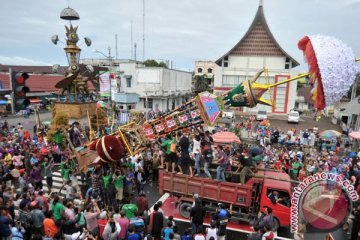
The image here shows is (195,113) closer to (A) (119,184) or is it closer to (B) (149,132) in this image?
(B) (149,132)

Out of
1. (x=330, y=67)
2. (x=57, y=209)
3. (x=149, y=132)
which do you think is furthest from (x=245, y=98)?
(x=57, y=209)

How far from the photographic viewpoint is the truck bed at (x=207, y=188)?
29.0ft

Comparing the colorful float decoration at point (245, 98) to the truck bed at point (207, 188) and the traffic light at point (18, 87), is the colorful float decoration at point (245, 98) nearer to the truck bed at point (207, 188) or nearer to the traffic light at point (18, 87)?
the truck bed at point (207, 188)

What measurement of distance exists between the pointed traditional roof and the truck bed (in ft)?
118

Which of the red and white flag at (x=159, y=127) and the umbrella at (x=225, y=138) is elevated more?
the red and white flag at (x=159, y=127)

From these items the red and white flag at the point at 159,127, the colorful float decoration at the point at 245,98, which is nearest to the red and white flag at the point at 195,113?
the colorful float decoration at the point at 245,98

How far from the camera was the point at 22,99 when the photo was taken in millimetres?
7031

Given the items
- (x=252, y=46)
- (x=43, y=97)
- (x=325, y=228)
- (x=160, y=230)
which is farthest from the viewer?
(x=252, y=46)

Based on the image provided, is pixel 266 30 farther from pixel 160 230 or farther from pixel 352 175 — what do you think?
pixel 160 230

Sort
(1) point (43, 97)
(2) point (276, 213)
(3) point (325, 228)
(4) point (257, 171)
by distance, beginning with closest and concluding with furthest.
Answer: (3) point (325, 228), (2) point (276, 213), (4) point (257, 171), (1) point (43, 97)

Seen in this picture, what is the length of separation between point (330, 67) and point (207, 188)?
5.43m

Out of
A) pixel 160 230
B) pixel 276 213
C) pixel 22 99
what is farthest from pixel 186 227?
pixel 22 99

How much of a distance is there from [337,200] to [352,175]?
5606mm

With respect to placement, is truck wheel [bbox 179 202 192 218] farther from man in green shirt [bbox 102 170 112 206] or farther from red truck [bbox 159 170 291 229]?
man in green shirt [bbox 102 170 112 206]
